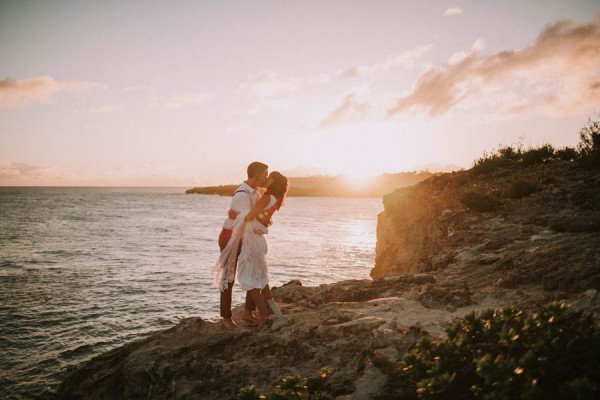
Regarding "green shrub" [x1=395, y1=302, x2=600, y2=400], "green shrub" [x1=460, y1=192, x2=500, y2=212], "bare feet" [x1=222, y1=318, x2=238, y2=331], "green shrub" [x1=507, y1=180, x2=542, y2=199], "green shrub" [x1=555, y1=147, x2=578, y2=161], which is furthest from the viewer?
"green shrub" [x1=555, y1=147, x2=578, y2=161]

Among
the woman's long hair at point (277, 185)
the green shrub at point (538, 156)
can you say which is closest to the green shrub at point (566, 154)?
the green shrub at point (538, 156)

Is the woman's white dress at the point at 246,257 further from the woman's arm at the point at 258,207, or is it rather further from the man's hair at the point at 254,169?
the man's hair at the point at 254,169

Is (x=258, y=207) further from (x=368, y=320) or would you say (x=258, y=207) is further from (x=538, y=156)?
(x=538, y=156)

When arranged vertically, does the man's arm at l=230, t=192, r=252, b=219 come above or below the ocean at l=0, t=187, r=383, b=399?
above

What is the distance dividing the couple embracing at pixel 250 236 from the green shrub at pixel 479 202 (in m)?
8.15

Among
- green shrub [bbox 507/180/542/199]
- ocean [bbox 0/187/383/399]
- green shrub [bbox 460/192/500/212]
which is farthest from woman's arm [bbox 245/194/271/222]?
green shrub [bbox 507/180/542/199]

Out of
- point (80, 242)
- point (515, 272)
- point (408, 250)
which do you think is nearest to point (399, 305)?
point (515, 272)

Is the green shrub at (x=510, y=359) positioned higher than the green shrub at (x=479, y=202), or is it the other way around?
the green shrub at (x=479, y=202)

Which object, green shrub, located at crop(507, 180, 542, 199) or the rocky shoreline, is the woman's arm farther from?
green shrub, located at crop(507, 180, 542, 199)

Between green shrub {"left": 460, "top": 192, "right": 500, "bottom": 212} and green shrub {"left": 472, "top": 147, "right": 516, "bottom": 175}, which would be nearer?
green shrub {"left": 460, "top": 192, "right": 500, "bottom": 212}

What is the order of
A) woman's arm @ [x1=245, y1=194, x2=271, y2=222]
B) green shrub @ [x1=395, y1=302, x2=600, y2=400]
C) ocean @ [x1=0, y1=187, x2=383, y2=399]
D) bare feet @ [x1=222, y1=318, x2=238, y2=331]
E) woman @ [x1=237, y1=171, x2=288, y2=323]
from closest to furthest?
green shrub @ [x1=395, y1=302, x2=600, y2=400] → woman's arm @ [x1=245, y1=194, x2=271, y2=222] → woman @ [x1=237, y1=171, x2=288, y2=323] → bare feet @ [x1=222, y1=318, x2=238, y2=331] → ocean @ [x1=0, y1=187, x2=383, y2=399]

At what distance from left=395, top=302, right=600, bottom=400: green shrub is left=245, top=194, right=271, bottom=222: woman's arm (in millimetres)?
3192

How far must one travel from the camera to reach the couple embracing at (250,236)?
6023 millimetres

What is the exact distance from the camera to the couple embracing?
19.8ft
